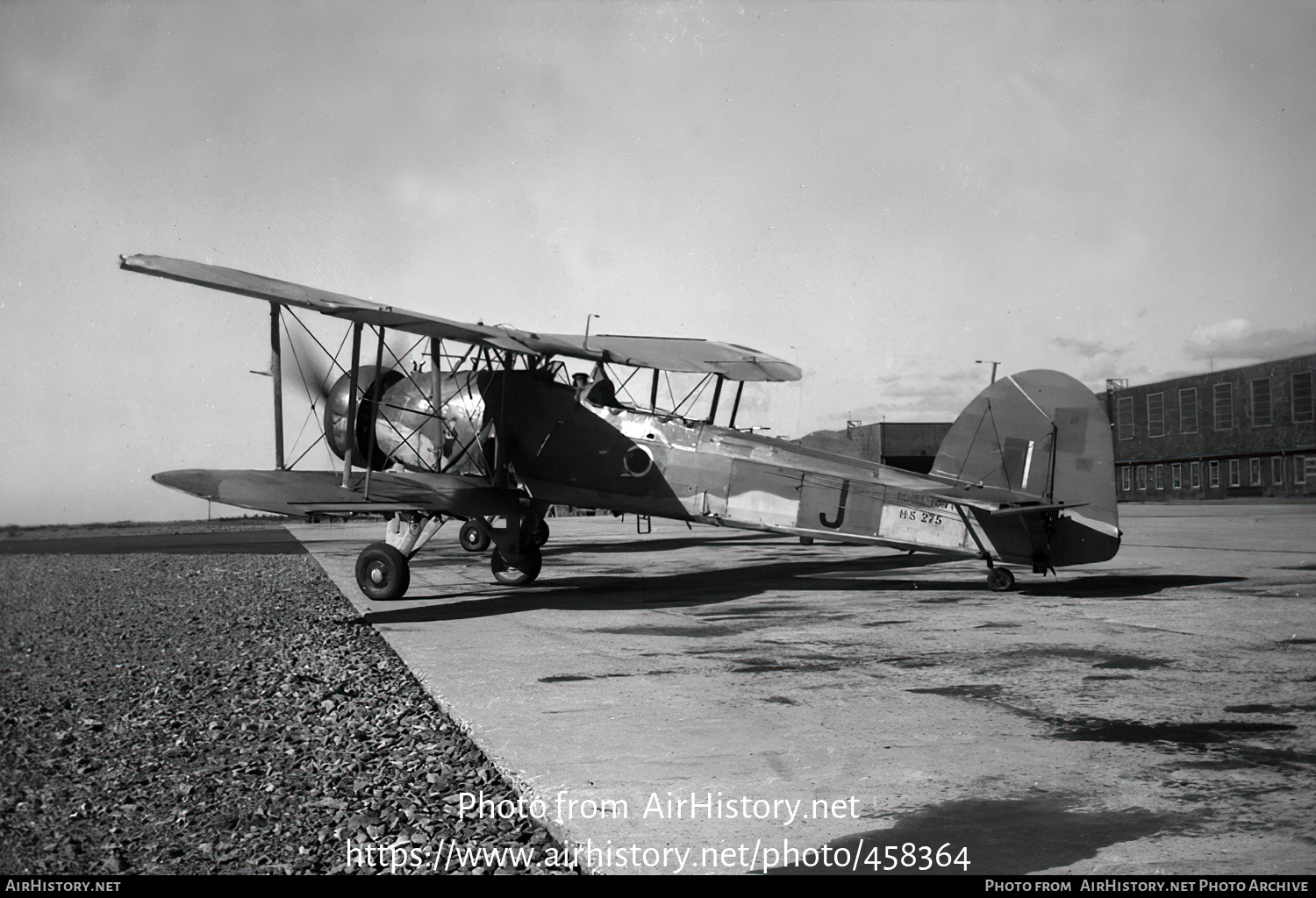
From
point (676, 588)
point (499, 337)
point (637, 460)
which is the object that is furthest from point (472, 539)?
point (499, 337)

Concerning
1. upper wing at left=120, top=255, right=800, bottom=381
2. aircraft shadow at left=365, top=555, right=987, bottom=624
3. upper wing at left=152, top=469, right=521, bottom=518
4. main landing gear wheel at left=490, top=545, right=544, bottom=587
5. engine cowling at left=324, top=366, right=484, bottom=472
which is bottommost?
aircraft shadow at left=365, top=555, right=987, bottom=624

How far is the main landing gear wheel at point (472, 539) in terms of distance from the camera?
19622 millimetres

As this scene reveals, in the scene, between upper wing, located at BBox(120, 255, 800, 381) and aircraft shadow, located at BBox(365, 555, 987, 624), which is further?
aircraft shadow, located at BBox(365, 555, 987, 624)

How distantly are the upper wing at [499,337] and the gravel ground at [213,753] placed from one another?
152 inches

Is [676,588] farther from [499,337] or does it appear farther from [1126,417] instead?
[1126,417]

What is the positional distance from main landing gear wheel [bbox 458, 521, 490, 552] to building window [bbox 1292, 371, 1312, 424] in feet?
143

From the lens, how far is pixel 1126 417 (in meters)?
60.7

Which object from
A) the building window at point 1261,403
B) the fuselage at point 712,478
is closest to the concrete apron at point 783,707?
the fuselage at point 712,478

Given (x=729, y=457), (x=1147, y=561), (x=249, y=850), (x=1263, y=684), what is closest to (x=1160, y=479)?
A: (x=1147, y=561)

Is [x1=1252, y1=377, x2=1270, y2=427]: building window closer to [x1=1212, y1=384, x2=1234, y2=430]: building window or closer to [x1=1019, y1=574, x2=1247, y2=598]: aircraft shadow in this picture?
[x1=1212, y1=384, x2=1234, y2=430]: building window

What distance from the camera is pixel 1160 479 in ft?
191

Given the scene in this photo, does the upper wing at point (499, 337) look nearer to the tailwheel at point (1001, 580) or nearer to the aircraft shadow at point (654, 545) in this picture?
the tailwheel at point (1001, 580)

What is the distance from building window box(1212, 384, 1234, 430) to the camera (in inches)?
2048

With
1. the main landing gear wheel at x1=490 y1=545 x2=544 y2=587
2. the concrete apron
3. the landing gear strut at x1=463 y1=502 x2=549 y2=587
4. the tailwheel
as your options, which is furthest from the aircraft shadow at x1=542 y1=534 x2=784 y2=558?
the tailwheel
